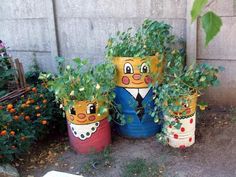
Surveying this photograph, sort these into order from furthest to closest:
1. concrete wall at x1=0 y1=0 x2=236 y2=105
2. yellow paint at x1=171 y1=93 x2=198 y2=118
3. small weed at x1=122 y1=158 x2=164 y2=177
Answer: concrete wall at x1=0 y1=0 x2=236 y2=105 → yellow paint at x1=171 y1=93 x2=198 y2=118 → small weed at x1=122 y1=158 x2=164 y2=177

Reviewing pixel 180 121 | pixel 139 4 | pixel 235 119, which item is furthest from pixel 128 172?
pixel 139 4

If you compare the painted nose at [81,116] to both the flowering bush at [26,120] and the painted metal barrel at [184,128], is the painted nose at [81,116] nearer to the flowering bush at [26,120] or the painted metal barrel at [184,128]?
the flowering bush at [26,120]

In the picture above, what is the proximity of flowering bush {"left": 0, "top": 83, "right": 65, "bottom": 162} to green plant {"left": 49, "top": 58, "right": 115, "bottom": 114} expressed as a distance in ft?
1.20

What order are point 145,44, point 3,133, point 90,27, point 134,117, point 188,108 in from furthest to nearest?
1. point 90,27
2. point 134,117
3. point 145,44
4. point 188,108
5. point 3,133

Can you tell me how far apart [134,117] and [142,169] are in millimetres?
541

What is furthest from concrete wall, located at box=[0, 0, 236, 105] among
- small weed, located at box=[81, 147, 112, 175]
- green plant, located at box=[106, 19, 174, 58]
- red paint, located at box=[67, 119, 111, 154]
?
small weed, located at box=[81, 147, 112, 175]

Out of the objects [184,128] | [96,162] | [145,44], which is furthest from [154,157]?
[145,44]

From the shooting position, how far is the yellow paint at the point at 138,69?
2.76 m

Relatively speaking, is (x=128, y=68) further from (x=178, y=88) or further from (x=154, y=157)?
(x=154, y=157)

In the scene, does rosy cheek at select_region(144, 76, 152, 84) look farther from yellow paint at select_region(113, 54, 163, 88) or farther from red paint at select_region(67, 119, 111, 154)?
red paint at select_region(67, 119, 111, 154)

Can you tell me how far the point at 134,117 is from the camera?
296cm

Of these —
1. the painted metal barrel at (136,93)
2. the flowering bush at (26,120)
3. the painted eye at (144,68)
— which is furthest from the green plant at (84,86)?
the flowering bush at (26,120)

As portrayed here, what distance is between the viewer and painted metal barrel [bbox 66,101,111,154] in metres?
2.69

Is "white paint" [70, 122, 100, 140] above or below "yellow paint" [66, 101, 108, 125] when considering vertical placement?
below
